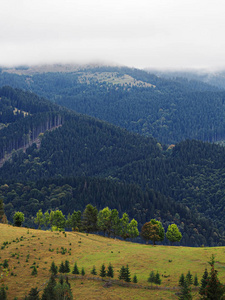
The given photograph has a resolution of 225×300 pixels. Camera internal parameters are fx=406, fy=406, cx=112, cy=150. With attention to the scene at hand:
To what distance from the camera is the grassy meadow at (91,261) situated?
293 ft

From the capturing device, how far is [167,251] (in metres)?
119

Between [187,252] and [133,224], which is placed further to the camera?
[133,224]

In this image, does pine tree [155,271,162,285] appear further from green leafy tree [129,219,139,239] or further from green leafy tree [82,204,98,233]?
green leafy tree [82,204,98,233]

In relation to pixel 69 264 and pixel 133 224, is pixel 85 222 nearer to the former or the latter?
pixel 133 224

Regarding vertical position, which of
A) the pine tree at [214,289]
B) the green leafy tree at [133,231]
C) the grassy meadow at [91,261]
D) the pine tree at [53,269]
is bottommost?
the green leafy tree at [133,231]

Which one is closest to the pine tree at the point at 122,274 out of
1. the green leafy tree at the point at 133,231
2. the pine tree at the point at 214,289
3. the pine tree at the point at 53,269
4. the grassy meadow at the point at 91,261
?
the grassy meadow at the point at 91,261

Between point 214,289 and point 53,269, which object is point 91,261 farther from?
point 214,289

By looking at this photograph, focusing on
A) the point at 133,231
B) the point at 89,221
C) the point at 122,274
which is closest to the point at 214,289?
the point at 122,274

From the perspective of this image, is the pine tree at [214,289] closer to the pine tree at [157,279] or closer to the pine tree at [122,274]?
the pine tree at [157,279]

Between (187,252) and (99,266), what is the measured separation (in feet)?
96.1

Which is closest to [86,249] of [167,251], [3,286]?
[167,251]

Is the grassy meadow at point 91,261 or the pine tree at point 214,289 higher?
the pine tree at point 214,289

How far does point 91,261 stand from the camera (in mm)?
105938

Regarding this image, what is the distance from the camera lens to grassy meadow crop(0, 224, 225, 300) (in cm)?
8924
